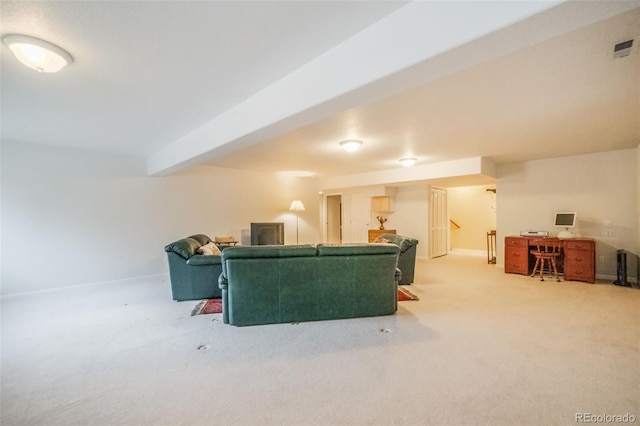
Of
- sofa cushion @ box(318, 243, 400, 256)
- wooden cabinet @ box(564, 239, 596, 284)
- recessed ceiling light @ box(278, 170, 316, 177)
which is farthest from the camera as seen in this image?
recessed ceiling light @ box(278, 170, 316, 177)

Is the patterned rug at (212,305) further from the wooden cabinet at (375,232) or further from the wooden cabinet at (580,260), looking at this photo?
the wooden cabinet at (375,232)

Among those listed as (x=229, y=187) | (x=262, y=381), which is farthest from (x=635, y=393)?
(x=229, y=187)

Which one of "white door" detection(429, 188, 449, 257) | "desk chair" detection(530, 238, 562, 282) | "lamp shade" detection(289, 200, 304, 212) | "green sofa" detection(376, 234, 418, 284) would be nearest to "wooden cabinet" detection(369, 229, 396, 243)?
"white door" detection(429, 188, 449, 257)

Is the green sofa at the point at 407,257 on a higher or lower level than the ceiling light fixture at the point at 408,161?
lower

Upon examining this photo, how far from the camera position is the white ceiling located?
1625mm

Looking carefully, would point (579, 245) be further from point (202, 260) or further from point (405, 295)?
point (202, 260)

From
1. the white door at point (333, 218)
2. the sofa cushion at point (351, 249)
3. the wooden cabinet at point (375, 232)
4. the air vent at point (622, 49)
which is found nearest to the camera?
the air vent at point (622, 49)

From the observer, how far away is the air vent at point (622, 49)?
75.0 inches

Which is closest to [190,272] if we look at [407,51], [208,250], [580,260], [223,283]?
[208,250]

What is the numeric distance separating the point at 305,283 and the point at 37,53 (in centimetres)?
287

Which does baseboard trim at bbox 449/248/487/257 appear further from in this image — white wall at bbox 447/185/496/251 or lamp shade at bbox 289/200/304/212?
lamp shade at bbox 289/200/304/212

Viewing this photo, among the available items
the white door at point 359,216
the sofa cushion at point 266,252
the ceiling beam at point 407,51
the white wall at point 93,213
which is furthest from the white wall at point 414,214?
the ceiling beam at point 407,51

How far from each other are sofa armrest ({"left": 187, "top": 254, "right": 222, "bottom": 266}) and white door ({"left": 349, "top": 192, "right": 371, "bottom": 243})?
571cm

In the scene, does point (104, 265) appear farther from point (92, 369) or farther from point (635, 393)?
point (635, 393)
